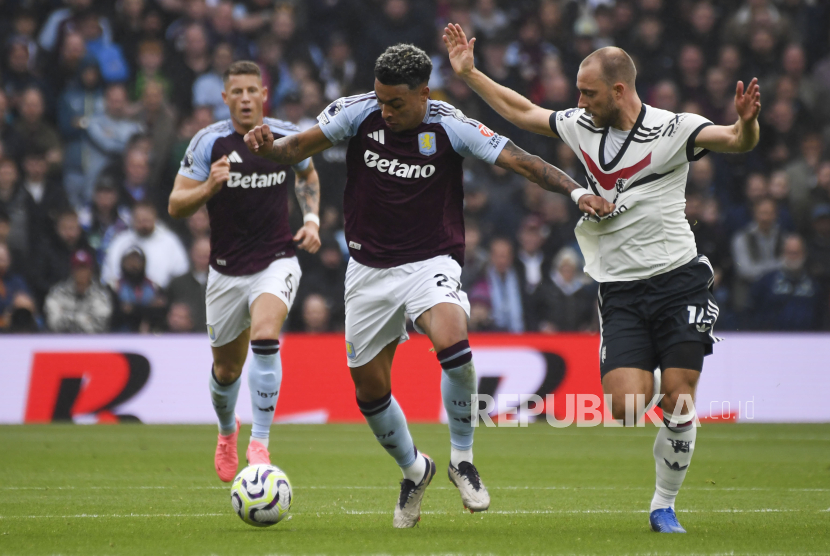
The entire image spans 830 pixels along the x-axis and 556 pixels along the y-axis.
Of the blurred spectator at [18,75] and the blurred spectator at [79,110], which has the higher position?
the blurred spectator at [18,75]

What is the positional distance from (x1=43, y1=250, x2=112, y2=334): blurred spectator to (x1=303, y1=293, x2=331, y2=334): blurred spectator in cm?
245

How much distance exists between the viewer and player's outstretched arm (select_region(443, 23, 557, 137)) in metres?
6.43

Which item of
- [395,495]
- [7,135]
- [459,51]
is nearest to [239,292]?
[395,495]

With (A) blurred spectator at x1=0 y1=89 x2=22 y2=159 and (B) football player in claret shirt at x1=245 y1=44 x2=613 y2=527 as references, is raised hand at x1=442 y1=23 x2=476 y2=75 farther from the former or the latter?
(A) blurred spectator at x1=0 y1=89 x2=22 y2=159

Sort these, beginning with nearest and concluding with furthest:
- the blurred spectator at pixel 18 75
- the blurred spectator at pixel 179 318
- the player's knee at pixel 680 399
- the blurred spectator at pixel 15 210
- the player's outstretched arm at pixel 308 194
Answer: the player's knee at pixel 680 399 → the player's outstretched arm at pixel 308 194 → the blurred spectator at pixel 179 318 → the blurred spectator at pixel 15 210 → the blurred spectator at pixel 18 75

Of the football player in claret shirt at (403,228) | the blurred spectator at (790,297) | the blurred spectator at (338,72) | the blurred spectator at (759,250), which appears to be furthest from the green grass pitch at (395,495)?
the blurred spectator at (338,72)

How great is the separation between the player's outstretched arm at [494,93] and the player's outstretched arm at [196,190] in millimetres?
1724

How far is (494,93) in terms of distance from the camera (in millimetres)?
6527

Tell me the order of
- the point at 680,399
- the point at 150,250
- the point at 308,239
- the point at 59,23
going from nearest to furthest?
the point at 680,399 → the point at 308,239 → the point at 150,250 → the point at 59,23

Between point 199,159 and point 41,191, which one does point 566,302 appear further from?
point 41,191

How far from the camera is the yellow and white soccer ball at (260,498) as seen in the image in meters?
5.70

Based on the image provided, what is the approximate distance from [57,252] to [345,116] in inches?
354

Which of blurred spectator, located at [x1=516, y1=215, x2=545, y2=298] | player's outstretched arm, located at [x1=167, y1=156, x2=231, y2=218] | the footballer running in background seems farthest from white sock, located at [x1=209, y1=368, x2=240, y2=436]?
blurred spectator, located at [x1=516, y1=215, x2=545, y2=298]

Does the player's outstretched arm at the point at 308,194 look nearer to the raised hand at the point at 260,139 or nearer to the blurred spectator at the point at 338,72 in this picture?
the raised hand at the point at 260,139
